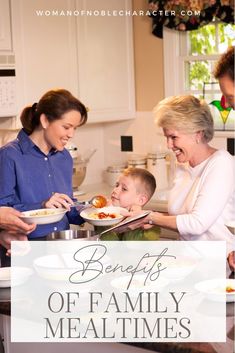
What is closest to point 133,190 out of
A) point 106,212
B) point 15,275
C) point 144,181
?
point 144,181

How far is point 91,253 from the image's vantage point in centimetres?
191

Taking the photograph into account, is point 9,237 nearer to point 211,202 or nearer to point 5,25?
point 211,202

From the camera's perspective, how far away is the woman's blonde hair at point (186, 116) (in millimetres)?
2314

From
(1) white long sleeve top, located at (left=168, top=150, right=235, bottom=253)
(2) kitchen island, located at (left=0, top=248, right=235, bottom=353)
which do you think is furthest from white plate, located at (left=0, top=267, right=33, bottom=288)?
(1) white long sleeve top, located at (left=168, top=150, right=235, bottom=253)

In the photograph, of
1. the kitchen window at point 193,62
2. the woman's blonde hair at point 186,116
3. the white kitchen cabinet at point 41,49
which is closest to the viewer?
the woman's blonde hair at point 186,116

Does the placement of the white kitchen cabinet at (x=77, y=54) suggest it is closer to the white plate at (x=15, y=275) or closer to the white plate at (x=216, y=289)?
the white plate at (x=15, y=275)

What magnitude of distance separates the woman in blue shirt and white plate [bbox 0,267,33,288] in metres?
0.45

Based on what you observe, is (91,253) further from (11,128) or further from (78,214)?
(11,128)

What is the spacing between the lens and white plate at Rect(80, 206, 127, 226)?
223 centimetres

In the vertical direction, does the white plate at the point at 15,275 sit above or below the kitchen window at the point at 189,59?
below

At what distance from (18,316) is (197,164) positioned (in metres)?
0.90

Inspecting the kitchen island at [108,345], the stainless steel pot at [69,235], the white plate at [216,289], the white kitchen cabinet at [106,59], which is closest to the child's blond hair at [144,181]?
the stainless steel pot at [69,235]

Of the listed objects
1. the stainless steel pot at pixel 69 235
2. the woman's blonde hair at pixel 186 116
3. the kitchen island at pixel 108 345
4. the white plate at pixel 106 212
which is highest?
the woman's blonde hair at pixel 186 116

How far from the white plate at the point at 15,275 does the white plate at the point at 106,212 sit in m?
0.33
